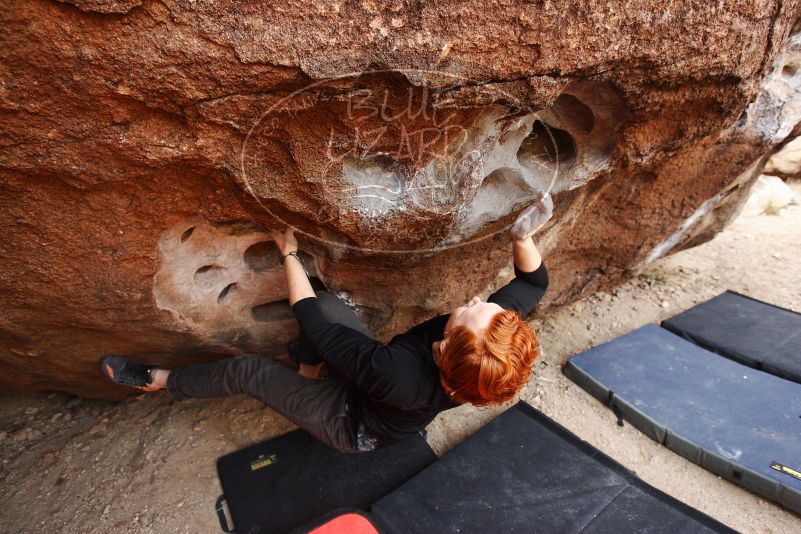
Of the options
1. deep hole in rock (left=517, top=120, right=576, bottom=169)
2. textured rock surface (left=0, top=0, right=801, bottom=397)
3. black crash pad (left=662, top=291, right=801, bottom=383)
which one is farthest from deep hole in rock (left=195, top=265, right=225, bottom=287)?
black crash pad (left=662, top=291, right=801, bottom=383)

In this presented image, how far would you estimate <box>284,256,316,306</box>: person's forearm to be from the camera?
1766 millimetres

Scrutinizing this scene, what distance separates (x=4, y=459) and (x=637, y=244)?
11.7 feet

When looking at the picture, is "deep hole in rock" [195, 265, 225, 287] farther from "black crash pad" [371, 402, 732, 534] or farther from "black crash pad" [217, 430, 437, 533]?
"black crash pad" [371, 402, 732, 534]

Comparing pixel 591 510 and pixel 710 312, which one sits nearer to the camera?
pixel 591 510

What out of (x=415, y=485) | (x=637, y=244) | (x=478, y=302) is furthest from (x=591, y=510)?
(x=637, y=244)

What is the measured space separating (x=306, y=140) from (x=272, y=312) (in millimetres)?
1076

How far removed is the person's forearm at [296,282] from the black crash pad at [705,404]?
1.82m

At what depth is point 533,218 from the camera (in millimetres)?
2025

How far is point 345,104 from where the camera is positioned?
1436mm

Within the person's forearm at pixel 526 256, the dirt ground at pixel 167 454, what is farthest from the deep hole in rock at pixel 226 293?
the person's forearm at pixel 526 256

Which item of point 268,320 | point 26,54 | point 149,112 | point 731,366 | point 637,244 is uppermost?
point 26,54

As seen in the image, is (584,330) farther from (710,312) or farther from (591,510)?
(591,510)

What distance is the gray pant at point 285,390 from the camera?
190 centimetres

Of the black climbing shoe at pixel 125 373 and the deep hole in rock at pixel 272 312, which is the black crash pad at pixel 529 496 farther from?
the black climbing shoe at pixel 125 373
